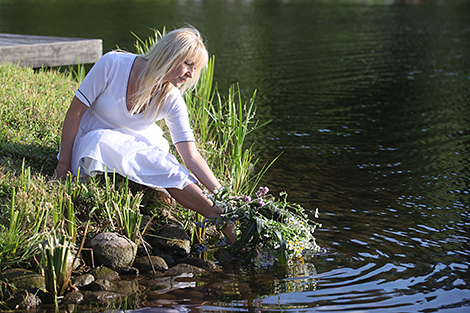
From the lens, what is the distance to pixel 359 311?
320 centimetres

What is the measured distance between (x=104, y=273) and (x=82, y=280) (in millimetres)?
175

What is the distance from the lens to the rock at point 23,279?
311 cm

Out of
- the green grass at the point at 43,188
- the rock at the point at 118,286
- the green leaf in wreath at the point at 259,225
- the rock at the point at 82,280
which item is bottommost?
the rock at the point at 118,286

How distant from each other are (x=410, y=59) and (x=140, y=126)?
489 inches

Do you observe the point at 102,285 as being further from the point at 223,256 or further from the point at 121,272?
the point at 223,256

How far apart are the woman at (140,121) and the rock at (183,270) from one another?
1.25 ft

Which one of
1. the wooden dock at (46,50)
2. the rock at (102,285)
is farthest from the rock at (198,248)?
the wooden dock at (46,50)

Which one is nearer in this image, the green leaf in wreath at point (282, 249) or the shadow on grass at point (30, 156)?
the green leaf in wreath at point (282, 249)

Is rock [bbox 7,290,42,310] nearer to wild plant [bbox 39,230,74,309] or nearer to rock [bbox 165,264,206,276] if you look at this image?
wild plant [bbox 39,230,74,309]

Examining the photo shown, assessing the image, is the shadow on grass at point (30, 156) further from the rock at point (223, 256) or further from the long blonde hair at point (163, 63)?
the rock at point (223, 256)

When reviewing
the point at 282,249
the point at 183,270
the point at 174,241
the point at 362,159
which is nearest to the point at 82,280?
the point at 183,270

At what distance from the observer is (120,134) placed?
12.7 feet

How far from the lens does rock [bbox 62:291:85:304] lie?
3119 mm

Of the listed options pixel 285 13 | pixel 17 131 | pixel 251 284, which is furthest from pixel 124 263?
pixel 285 13
